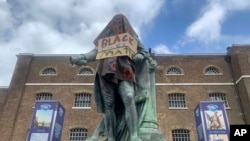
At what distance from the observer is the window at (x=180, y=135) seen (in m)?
22.8

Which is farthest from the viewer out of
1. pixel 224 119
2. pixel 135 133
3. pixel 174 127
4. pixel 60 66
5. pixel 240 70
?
pixel 60 66

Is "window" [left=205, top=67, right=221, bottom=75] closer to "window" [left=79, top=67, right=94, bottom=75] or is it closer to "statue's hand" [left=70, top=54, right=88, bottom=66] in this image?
"window" [left=79, top=67, right=94, bottom=75]

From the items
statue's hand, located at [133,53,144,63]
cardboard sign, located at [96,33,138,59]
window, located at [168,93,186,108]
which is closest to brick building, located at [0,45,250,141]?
window, located at [168,93,186,108]

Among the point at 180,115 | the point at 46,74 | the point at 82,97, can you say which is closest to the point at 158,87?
the point at 180,115

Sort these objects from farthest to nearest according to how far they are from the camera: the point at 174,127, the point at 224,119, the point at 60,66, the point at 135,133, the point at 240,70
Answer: the point at 60,66 → the point at 240,70 → the point at 174,127 → the point at 224,119 → the point at 135,133

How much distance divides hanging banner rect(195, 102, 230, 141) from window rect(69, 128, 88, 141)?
944cm

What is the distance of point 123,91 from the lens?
4.40m

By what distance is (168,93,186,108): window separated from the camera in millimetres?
24344

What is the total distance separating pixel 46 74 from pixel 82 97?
429 centimetres

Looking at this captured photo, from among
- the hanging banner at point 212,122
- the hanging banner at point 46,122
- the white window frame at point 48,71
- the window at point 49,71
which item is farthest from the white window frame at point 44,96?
the hanging banner at point 212,122

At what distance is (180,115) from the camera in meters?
23.5

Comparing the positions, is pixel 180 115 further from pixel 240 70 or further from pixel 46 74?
pixel 46 74

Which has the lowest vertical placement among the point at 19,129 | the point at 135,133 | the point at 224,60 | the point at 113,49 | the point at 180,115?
the point at 135,133

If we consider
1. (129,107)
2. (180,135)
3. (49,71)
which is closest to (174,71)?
(180,135)
